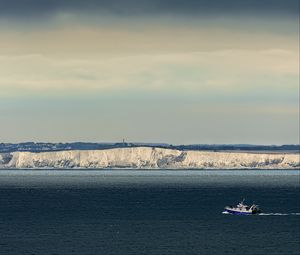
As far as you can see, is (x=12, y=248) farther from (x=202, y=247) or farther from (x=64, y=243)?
(x=202, y=247)

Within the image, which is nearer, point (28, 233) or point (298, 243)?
point (298, 243)

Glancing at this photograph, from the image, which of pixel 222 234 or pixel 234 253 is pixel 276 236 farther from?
pixel 234 253

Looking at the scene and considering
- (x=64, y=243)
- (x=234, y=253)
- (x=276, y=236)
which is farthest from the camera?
(x=276, y=236)

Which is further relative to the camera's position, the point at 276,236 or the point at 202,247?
the point at 276,236

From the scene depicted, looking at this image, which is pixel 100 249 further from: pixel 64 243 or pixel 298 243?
pixel 298 243

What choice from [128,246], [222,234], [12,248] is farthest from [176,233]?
[12,248]

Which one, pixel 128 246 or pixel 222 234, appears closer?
pixel 128 246

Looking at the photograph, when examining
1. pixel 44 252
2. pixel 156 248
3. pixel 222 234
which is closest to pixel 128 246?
pixel 156 248

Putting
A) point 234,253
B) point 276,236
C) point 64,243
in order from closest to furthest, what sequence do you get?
point 234,253, point 64,243, point 276,236
